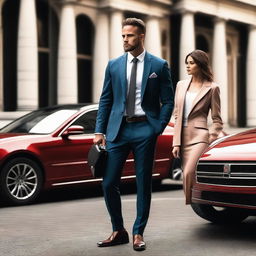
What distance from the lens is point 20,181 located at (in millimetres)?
8875

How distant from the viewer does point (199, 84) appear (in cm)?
634

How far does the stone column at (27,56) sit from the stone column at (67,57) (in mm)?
1947

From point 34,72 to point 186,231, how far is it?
61.4ft

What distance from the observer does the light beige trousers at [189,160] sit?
20.1ft

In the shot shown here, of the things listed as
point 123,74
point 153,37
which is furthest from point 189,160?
point 153,37

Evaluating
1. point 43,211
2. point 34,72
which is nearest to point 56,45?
point 34,72

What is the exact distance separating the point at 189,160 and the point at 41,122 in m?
3.99

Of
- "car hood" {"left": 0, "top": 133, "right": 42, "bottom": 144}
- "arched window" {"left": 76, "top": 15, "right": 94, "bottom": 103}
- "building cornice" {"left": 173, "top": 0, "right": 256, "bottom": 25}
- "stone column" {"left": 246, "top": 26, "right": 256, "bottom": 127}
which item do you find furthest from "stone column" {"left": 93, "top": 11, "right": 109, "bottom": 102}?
"car hood" {"left": 0, "top": 133, "right": 42, "bottom": 144}

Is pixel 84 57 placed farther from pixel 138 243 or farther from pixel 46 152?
pixel 138 243

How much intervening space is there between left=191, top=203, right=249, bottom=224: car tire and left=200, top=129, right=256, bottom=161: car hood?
74cm

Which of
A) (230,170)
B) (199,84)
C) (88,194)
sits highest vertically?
(199,84)

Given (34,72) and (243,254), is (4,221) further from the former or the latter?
(34,72)

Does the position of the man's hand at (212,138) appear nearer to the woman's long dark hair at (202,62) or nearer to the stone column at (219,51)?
the woman's long dark hair at (202,62)

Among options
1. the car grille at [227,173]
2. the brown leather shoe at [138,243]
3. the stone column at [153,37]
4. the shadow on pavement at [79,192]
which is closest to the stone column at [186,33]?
the stone column at [153,37]
